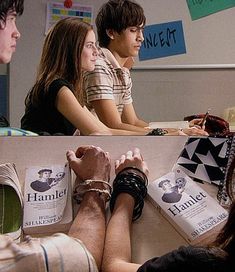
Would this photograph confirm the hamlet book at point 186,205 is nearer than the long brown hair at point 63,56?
Yes

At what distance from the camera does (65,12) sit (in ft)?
2.73

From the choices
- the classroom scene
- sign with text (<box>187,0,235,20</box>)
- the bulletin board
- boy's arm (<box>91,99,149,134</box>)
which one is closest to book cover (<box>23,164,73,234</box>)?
the classroom scene

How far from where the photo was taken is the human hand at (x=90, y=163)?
75cm

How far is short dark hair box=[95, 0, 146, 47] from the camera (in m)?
0.82

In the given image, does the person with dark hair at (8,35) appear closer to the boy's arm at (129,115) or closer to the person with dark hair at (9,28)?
the person with dark hair at (9,28)

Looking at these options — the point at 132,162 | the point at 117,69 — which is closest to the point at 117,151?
the point at 132,162

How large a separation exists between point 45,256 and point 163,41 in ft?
1.80

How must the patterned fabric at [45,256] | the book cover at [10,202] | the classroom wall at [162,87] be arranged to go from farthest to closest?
the classroom wall at [162,87] < the book cover at [10,202] < the patterned fabric at [45,256]

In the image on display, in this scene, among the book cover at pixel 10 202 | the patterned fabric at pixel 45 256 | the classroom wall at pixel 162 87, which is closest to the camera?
the patterned fabric at pixel 45 256

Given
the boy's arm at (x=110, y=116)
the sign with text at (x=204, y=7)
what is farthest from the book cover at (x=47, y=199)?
the sign with text at (x=204, y=7)

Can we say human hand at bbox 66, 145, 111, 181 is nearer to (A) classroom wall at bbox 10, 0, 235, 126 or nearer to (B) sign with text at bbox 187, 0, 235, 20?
(A) classroom wall at bbox 10, 0, 235, 126

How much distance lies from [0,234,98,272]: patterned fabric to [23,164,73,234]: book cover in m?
0.28

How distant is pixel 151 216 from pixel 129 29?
1.16 ft

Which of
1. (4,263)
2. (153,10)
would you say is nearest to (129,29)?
(153,10)
